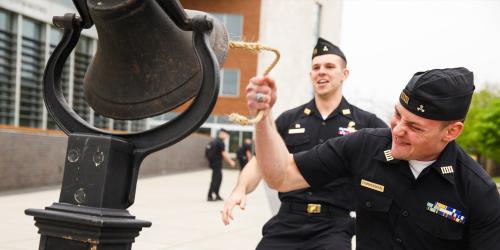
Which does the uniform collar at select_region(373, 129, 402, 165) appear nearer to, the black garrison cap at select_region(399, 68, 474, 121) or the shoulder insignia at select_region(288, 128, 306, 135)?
the black garrison cap at select_region(399, 68, 474, 121)

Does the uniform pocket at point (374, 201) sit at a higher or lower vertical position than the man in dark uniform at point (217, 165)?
higher

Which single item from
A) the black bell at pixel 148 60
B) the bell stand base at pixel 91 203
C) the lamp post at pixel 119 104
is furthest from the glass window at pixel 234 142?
the bell stand base at pixel 91 203

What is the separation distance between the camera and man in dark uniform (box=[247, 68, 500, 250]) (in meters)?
3.21

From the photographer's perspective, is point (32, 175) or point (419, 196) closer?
point (419, 196)

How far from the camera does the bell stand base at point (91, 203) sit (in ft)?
7.68

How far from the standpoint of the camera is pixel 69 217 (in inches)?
92.0

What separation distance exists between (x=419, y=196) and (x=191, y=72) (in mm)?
1365

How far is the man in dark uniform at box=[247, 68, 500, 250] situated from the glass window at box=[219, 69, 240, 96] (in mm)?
40439

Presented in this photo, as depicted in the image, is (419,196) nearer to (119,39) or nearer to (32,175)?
(119,39)

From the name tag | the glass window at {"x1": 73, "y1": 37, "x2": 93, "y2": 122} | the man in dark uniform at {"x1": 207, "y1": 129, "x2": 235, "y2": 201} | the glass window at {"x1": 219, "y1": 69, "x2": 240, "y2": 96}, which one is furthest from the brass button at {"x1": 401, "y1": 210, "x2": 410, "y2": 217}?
the glass window at {"x1": 219, "y1": 69, "x2": 240, "y2": 96}

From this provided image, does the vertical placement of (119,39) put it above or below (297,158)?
above

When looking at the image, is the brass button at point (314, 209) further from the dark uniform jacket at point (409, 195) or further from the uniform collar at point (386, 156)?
the uniform collar at point (386, 156)

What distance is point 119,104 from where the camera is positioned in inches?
110

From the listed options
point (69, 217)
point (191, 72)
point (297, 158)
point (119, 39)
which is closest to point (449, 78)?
point (297, 158)
